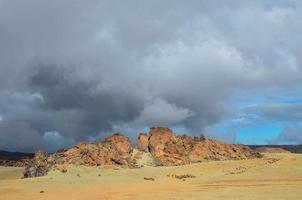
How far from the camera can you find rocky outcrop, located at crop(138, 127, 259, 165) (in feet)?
195

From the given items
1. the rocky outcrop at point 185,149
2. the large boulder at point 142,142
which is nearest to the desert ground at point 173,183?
the rocky outcrop at point 185,149

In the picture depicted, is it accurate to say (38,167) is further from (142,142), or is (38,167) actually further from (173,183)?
(173,183)

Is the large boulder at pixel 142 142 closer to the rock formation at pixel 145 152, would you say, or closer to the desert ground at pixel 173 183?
the rock formation at pixel 145 152

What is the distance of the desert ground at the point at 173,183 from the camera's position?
31516 mm

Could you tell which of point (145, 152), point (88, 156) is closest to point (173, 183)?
point (88, 156)

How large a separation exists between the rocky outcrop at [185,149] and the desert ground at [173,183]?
237 inches

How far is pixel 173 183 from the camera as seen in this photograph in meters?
41.8

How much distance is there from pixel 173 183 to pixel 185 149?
1960cm

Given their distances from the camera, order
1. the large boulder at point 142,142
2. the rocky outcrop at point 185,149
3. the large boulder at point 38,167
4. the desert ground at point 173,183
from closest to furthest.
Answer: the desert ground at point 173,183 → the large boulder at point 38,167 → the rocky outcrop at point 185,149 → the large boulder at point 142,142

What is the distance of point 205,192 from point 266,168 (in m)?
16.8

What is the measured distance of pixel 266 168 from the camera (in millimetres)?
47844

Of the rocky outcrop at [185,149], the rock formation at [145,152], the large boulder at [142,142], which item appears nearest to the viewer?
the rock formation at [145,152]

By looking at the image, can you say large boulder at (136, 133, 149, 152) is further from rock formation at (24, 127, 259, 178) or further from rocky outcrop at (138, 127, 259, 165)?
rocky outcrop at (138, 127, 259, 165)

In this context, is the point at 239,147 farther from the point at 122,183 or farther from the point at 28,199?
the point at 28,199
